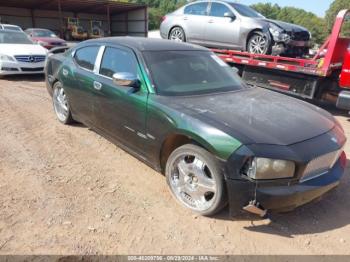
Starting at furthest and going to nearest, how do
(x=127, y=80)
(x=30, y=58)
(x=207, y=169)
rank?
(x=30, y=58)
(x=127, y=80)
(x=207, y=169)

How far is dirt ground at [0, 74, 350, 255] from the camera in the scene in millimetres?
2754

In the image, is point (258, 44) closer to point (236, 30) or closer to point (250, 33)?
point (250, 33)

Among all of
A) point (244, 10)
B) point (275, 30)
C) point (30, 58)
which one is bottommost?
point (30, 58)

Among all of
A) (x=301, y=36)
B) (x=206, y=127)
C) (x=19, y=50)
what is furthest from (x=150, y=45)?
(x=19, y=50)

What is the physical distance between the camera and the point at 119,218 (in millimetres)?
3104

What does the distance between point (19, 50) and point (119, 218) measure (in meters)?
8.93

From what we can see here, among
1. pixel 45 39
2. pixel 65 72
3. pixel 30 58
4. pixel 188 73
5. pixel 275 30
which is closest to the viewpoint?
pixel 188 73

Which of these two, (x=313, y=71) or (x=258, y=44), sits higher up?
(x=258, y=44)

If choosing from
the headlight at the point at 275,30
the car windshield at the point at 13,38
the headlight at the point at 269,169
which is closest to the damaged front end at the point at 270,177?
the headlight at the point at 269,169

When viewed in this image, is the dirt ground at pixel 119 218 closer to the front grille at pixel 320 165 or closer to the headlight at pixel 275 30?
the front grille at pixel 320 165

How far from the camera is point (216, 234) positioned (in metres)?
2.93

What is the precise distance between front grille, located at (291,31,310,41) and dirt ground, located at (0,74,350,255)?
15.0 feet

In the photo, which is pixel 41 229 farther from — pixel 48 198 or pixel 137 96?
pixel 137 96

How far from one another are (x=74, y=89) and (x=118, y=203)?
228 centimetres
